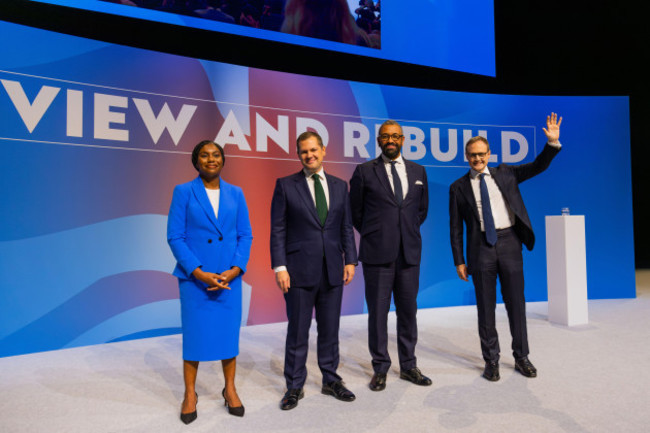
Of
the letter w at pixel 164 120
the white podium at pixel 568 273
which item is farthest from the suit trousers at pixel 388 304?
the letter w at pixel 164 120

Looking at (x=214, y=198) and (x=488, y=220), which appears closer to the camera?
(x=214, y=198)

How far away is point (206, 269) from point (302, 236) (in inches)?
22.7

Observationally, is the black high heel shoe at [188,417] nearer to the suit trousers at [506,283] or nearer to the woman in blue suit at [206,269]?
the woman in blue suit at [206,269]

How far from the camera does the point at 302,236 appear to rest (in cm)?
260

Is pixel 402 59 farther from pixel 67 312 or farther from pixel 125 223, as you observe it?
pixel 67 312

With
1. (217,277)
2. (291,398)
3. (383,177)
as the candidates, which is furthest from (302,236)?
(291,398)

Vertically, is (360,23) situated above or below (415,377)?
above

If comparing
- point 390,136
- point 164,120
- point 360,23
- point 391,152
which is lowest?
point 391,152

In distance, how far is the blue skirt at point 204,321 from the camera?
7.89 feet

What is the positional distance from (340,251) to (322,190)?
39 centimetres

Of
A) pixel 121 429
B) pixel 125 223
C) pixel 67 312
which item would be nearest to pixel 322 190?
pixel 121 429

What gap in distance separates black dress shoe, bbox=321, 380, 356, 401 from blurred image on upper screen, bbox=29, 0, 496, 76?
4082mm

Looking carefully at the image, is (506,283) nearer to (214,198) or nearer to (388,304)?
(388,304)

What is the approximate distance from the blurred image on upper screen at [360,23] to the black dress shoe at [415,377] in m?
4.11
